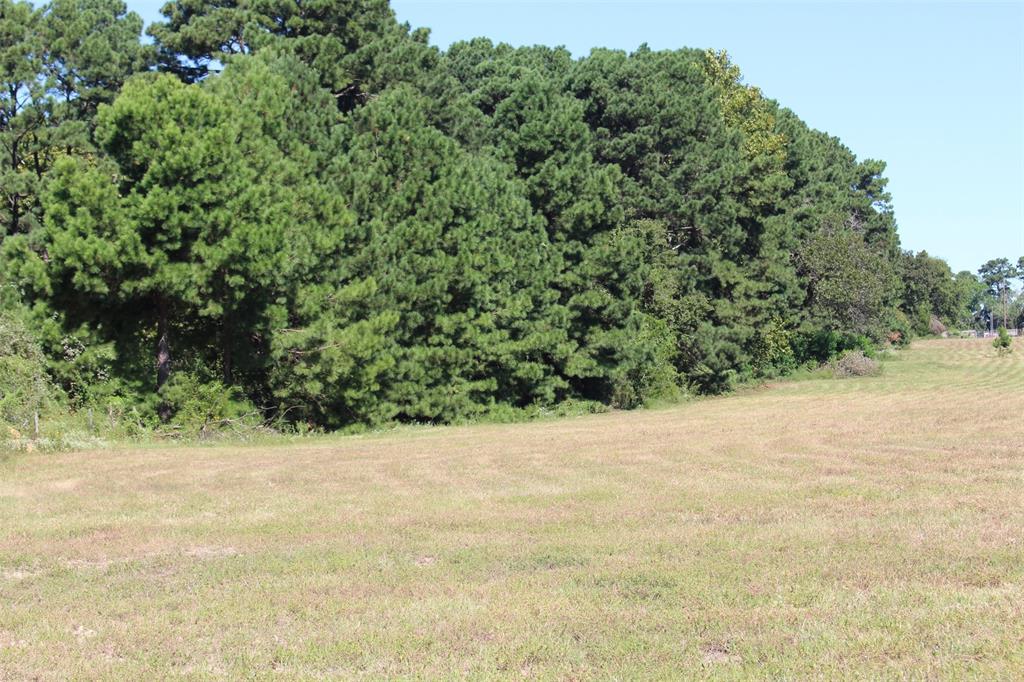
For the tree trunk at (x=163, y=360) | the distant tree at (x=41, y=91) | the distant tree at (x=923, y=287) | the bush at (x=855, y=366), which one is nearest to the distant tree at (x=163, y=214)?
the tree trunk at (x=163, y=360)

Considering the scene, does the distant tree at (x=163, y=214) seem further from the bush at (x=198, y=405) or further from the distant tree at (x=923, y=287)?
the distant tree at (x=923, y=287)

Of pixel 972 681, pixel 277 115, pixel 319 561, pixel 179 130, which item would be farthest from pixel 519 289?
pixel 972 681

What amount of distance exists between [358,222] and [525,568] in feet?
73.1

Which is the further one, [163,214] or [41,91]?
[41,91]

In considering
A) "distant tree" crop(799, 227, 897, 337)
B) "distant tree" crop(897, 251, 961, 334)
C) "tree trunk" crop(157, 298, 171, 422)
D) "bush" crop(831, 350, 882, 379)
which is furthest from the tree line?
"distant tree" crop(897, 251, 961, 334)

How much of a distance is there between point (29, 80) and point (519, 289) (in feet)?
61.4

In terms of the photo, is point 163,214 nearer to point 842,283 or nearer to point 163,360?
point 163,360

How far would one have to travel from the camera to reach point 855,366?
61688 mm

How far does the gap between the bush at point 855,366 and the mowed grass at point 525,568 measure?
4587 cm

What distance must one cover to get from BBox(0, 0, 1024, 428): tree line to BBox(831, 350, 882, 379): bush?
6038mm

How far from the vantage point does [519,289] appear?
36625 mm

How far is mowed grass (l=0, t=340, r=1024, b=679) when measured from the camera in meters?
6.28

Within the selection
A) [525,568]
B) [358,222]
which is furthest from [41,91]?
[525,568]

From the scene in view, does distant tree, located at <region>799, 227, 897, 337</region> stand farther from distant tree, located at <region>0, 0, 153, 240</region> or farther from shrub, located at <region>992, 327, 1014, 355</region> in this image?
distant tree, located at <region>0, 0, 153, 240</region>
